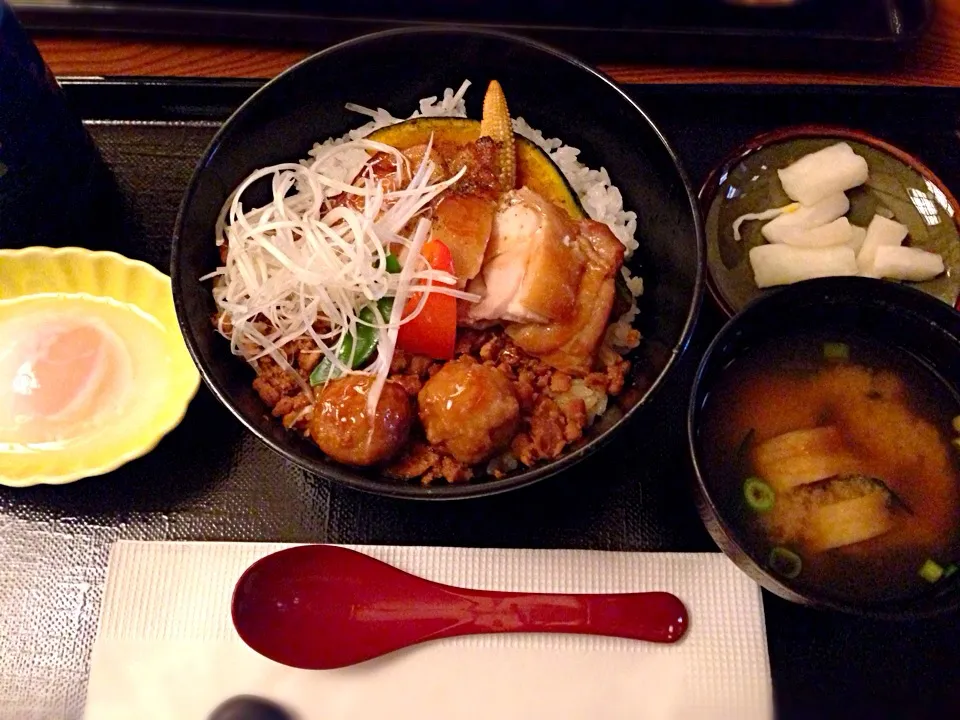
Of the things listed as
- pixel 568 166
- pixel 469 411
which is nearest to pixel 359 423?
pixel 469 411

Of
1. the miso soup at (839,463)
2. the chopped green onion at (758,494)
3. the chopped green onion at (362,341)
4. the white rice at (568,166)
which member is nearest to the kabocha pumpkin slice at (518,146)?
the white rice at (568,166)

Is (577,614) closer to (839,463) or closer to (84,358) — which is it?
(839,463)

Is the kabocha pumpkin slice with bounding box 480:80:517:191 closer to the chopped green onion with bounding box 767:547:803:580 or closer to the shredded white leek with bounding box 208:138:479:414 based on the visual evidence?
the shredded white leek with bounding box 208:138:479:414

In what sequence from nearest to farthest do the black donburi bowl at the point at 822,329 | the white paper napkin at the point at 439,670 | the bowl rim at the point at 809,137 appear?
the black donburi bowl at the point at 822,329 → the white paper napkin at the point at 439,670 → the bowl rim at the point at 809,137

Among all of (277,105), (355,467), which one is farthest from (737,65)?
(355,467)

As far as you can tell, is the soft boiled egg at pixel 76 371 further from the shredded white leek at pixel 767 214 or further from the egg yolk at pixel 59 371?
the shredded white leek at pixel 767 214

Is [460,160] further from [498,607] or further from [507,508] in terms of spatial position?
[498,607]
